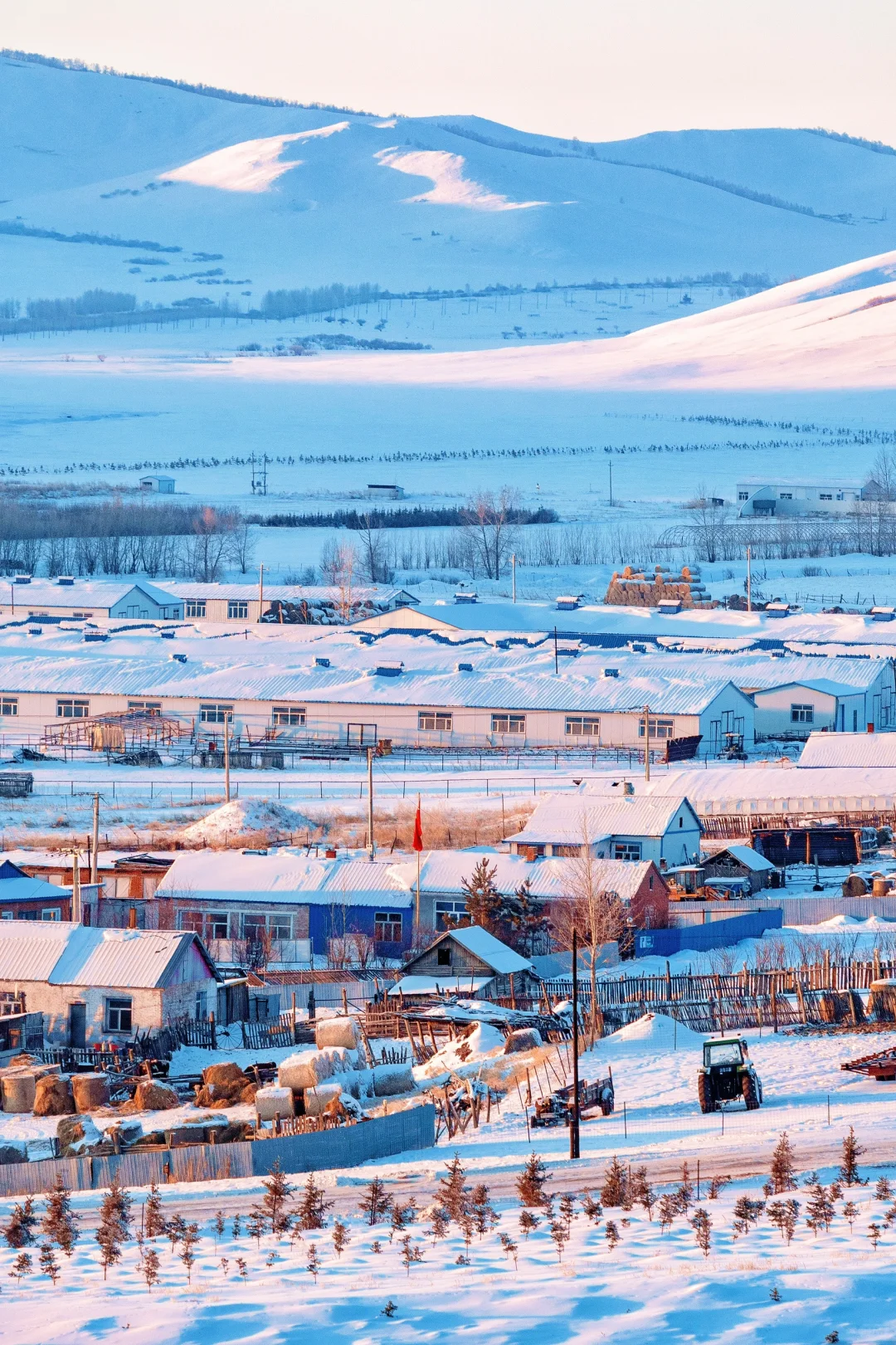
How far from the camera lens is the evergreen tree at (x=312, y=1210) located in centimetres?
1352

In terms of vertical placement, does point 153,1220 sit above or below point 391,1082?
above

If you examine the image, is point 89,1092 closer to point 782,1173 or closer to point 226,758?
point 782,1173

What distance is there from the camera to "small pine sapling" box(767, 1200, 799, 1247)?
12.6 metres

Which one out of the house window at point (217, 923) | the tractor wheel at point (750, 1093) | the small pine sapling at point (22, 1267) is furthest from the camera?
the house window at point (217, 923)

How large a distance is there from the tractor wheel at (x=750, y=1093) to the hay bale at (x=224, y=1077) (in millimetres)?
4599

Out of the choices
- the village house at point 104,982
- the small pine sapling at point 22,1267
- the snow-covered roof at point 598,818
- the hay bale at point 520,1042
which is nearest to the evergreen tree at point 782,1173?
the small pine sapling at point 22,1267

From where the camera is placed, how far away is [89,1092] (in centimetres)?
1906

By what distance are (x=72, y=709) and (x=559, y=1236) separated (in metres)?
31.7

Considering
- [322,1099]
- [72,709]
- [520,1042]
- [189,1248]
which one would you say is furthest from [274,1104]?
[72,709]

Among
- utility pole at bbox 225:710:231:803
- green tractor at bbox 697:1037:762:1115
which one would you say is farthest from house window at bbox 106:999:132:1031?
utility pole at bbox 225:710:231:803

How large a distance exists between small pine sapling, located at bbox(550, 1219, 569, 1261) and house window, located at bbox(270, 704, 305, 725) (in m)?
28.8

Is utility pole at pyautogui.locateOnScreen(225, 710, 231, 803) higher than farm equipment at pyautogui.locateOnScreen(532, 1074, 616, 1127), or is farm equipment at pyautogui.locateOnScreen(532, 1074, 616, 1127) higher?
utility pole at pyautogui.locateOnScreen(225, 710, 231, 803)

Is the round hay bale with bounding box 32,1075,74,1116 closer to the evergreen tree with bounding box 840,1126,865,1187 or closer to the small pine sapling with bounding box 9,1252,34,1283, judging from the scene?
the small pine sapling with bounding box 9,1252,34,1283

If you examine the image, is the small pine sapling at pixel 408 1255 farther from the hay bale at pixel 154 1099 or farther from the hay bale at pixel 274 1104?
the hay bale at pixel 154 1099
